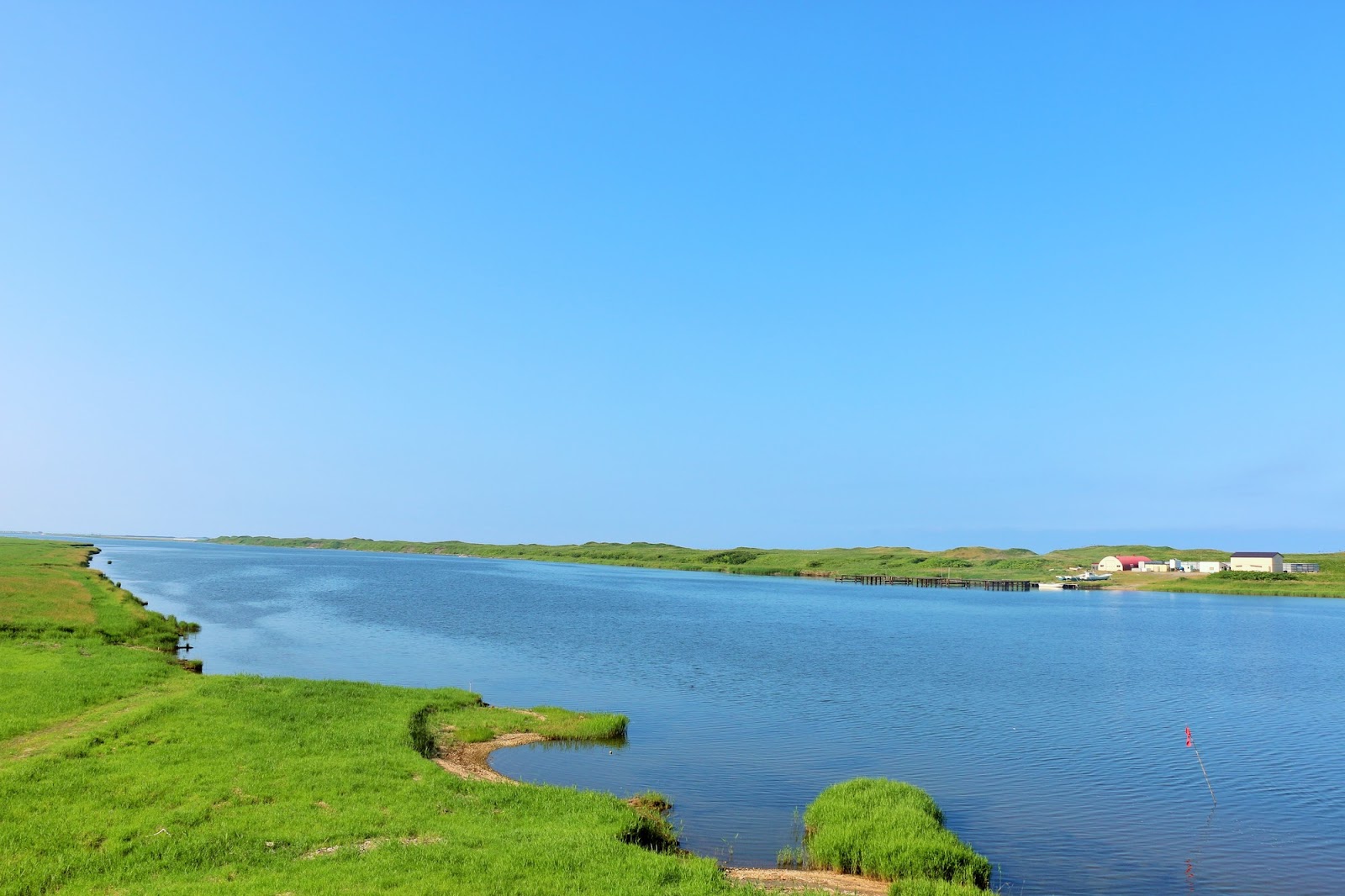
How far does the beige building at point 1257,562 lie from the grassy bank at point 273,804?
193 metres

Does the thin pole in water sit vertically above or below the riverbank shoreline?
below

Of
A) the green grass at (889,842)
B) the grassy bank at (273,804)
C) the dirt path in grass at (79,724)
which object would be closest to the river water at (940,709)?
the green grass at (889,842)

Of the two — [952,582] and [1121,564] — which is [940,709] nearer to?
[952,582]

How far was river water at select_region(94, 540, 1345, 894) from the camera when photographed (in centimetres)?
2247

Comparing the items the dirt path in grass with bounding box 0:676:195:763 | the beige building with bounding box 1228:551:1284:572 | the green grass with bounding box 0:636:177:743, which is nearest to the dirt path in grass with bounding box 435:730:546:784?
the dirt path in grass with bounding box 0:676:195:763

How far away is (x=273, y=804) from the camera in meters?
19.0

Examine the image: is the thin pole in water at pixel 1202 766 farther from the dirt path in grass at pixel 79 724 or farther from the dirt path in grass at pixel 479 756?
the dirt path in grass at pixel 79 724

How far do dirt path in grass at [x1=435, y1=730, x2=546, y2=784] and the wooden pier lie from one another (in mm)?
150837

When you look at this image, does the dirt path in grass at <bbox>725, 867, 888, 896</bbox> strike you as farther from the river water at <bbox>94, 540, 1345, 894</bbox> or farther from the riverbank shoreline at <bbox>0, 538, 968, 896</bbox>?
the river water at <bbox>94, 540, 1345, 894</bbox>

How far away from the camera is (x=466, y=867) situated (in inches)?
612

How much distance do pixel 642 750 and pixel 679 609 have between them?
63.9 meters

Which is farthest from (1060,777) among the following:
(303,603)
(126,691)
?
(303,603)

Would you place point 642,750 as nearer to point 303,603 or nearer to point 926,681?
point 926,681

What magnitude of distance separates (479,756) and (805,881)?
14.2 meters
